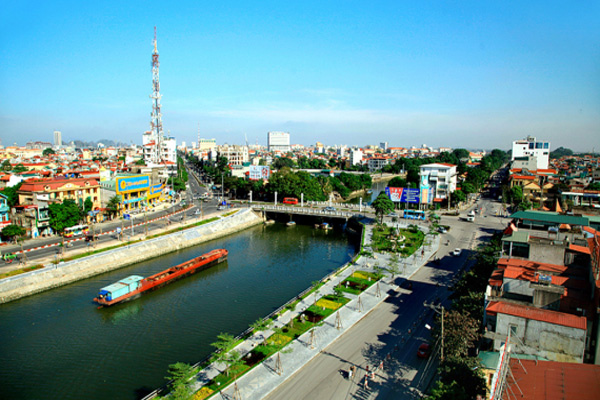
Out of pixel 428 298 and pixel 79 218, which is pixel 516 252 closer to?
pixel 428 298

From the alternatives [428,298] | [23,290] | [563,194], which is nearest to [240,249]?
[23,290]

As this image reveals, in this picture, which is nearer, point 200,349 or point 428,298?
point 200,349

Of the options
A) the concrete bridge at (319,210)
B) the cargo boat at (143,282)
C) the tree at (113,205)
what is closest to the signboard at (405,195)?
the concrete bridge at (319,210)

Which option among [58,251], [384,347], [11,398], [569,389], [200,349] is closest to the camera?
[569,389]

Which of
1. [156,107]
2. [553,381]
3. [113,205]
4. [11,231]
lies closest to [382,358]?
[553,381]

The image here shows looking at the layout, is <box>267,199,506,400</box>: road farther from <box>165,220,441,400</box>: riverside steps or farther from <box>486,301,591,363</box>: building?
<box>486,301,591,363</box>: building

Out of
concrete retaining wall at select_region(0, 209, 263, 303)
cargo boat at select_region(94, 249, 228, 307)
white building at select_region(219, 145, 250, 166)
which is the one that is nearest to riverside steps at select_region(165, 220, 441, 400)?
cargo boat at select_region(94, 249, 228, 307)

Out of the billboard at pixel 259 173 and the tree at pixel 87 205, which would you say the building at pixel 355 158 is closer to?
the billboard at pixel 259 173
